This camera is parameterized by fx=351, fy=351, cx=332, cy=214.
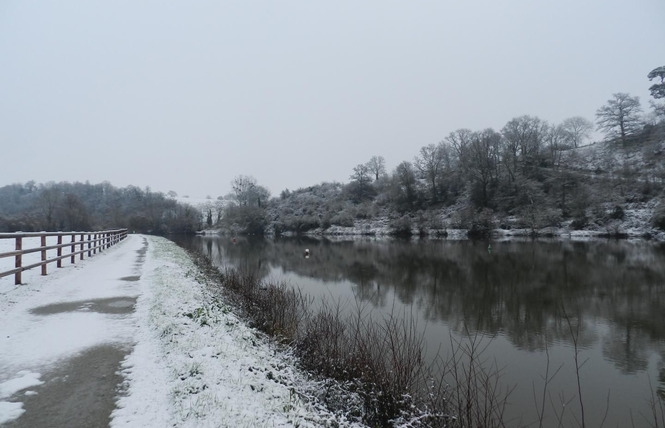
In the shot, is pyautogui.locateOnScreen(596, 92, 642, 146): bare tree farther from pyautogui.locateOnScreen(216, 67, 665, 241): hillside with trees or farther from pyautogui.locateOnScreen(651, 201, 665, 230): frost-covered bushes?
pyautogui.locateOnScreen(651, 201, 665, 230): frost-covered bushes

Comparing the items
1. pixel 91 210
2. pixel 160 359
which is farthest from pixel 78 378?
pixel 91 210

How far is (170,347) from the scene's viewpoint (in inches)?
224

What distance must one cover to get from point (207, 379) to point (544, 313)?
11.7 meters

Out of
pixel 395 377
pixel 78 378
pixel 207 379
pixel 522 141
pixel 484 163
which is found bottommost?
pixel 395 377

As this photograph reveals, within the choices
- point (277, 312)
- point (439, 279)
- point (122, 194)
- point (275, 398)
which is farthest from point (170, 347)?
point (122, 194)

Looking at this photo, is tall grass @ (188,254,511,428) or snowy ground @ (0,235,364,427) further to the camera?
tall grass @ (188,254,511,428)

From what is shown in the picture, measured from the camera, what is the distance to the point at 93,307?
784 cm

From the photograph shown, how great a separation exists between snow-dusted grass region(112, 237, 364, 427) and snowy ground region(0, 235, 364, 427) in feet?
0.04

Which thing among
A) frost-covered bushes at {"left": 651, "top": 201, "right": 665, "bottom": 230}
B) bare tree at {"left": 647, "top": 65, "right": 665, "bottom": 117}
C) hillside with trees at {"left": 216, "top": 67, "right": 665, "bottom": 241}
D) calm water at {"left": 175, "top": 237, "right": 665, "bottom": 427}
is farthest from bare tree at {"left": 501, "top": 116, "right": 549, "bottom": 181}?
calm water at {"left": 175, "top": 237, "right": 665, "bottom": 427}

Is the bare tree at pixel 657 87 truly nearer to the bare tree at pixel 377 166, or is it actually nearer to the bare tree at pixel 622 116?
the bare tree at pixel 622 116

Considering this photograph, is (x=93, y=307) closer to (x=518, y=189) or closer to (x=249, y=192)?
(x=518, y=189)

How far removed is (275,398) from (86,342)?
3.30m

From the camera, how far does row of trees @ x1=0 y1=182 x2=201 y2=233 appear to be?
260ft

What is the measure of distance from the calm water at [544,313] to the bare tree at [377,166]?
88310mm
